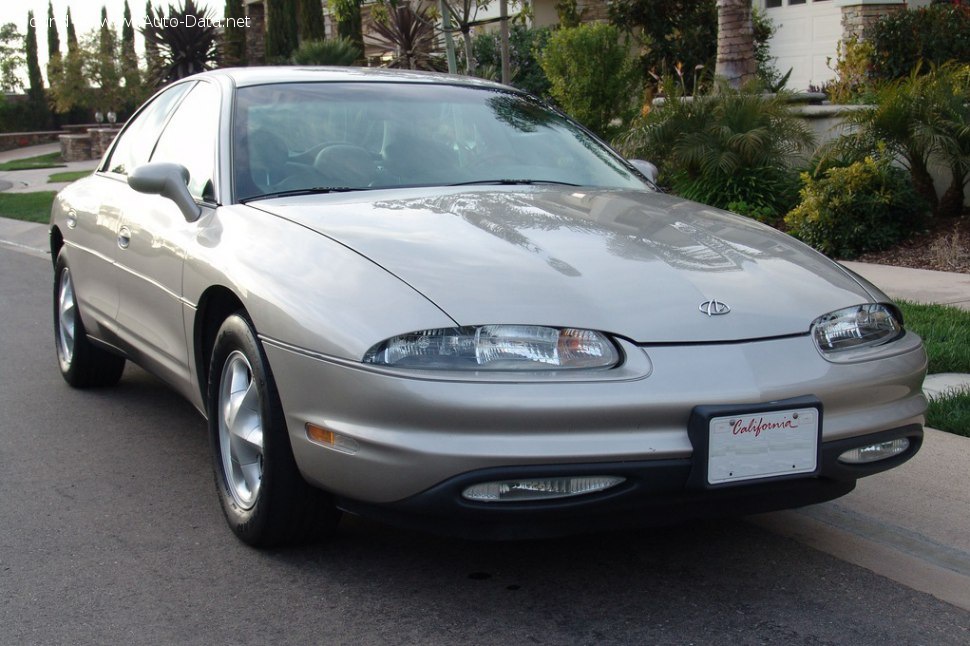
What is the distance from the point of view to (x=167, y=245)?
13.7ft

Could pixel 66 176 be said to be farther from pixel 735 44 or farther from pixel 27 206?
pixel 735 44

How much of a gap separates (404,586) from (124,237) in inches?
83.6

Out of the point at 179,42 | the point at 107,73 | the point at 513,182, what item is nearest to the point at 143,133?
the point at 513,182

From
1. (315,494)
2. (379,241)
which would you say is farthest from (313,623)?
(379,241)

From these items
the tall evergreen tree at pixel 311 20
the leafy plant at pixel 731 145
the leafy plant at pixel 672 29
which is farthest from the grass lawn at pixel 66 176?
the leafy plant at pixel 731 145

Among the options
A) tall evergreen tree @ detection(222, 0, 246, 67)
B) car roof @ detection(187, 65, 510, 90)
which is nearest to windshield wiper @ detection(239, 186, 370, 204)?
car roof @ detection(187, 65, 510, 90)

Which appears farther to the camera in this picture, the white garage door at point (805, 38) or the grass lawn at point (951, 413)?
the white garage door at point (805, 38)

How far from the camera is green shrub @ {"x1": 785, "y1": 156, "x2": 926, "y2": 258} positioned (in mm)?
9367

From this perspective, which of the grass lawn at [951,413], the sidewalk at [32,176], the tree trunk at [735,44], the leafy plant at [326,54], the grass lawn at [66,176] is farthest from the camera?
the grass lawn at [66,176]

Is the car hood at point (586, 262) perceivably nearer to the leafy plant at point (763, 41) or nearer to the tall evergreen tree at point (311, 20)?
the leafy plant at point (763, 41)

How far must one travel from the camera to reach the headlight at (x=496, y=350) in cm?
292

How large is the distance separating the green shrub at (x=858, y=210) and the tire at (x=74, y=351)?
593 centimetres

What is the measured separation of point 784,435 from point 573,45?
11186 mm

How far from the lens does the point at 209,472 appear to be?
456cm
